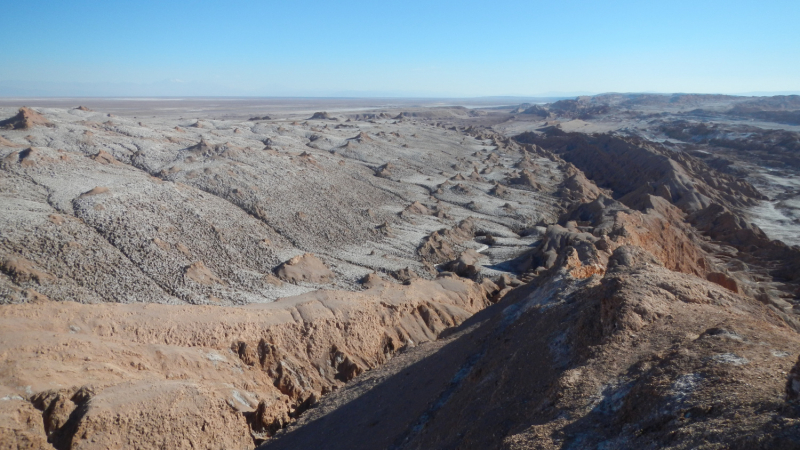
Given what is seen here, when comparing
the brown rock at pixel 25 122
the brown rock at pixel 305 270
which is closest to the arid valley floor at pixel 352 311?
the brown rock at pixel 305 270

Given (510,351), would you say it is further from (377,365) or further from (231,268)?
(231,268)

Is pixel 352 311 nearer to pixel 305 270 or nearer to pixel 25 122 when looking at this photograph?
pixel 305 270

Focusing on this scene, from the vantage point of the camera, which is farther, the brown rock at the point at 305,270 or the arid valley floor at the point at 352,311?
the brown rock at the point at 305,270

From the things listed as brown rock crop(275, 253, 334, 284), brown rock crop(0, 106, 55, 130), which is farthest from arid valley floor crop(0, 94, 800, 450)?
brown rock crop(0, 106, 55, 130)

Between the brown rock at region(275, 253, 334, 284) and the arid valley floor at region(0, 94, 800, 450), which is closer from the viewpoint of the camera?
the arid valley floor at region(0, 94, 800, 450)

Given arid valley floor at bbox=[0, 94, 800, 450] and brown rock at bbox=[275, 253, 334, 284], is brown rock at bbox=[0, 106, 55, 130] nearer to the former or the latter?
arid valley floor at bbox=[0, 94, 800, 450]

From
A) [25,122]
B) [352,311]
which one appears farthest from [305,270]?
[25,122]

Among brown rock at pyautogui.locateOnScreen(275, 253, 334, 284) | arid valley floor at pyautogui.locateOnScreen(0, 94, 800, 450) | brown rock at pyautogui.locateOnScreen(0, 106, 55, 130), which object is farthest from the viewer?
brown rock at pyautogui.locateOnScreen(0, 106, 55, 130)

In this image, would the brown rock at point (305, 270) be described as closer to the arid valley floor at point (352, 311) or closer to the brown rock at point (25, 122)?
the arid valley floor at point (352, 311)
